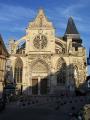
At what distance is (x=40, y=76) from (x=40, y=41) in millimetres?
6380

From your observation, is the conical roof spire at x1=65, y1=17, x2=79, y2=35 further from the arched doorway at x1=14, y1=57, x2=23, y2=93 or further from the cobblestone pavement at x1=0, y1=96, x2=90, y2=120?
the cobblestone pavement at x1=0, y1=96, x2=90, y2=120

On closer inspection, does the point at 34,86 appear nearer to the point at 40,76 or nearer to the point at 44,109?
the point at 40,76

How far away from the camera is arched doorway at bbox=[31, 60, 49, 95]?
57216 mm

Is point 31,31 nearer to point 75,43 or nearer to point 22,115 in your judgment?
point 75,43

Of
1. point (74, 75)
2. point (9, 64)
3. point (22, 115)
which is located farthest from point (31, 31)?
point (22, 115)

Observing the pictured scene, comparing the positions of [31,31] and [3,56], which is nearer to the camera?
[3,56]

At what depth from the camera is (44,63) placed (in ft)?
189

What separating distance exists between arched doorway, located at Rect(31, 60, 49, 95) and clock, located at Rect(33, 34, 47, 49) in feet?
9.18

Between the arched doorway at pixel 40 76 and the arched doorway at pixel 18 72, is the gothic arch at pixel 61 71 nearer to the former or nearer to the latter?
the arched doorway at pixel 40 76

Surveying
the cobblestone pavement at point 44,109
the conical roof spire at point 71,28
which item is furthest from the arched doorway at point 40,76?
the cobblestone pavement at point 44,109

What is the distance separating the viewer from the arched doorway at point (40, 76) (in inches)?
2253

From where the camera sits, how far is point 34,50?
191 feet

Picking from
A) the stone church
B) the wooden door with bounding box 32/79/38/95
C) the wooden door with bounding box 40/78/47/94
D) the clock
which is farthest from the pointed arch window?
the clock

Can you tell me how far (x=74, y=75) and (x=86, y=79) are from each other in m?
2.30
